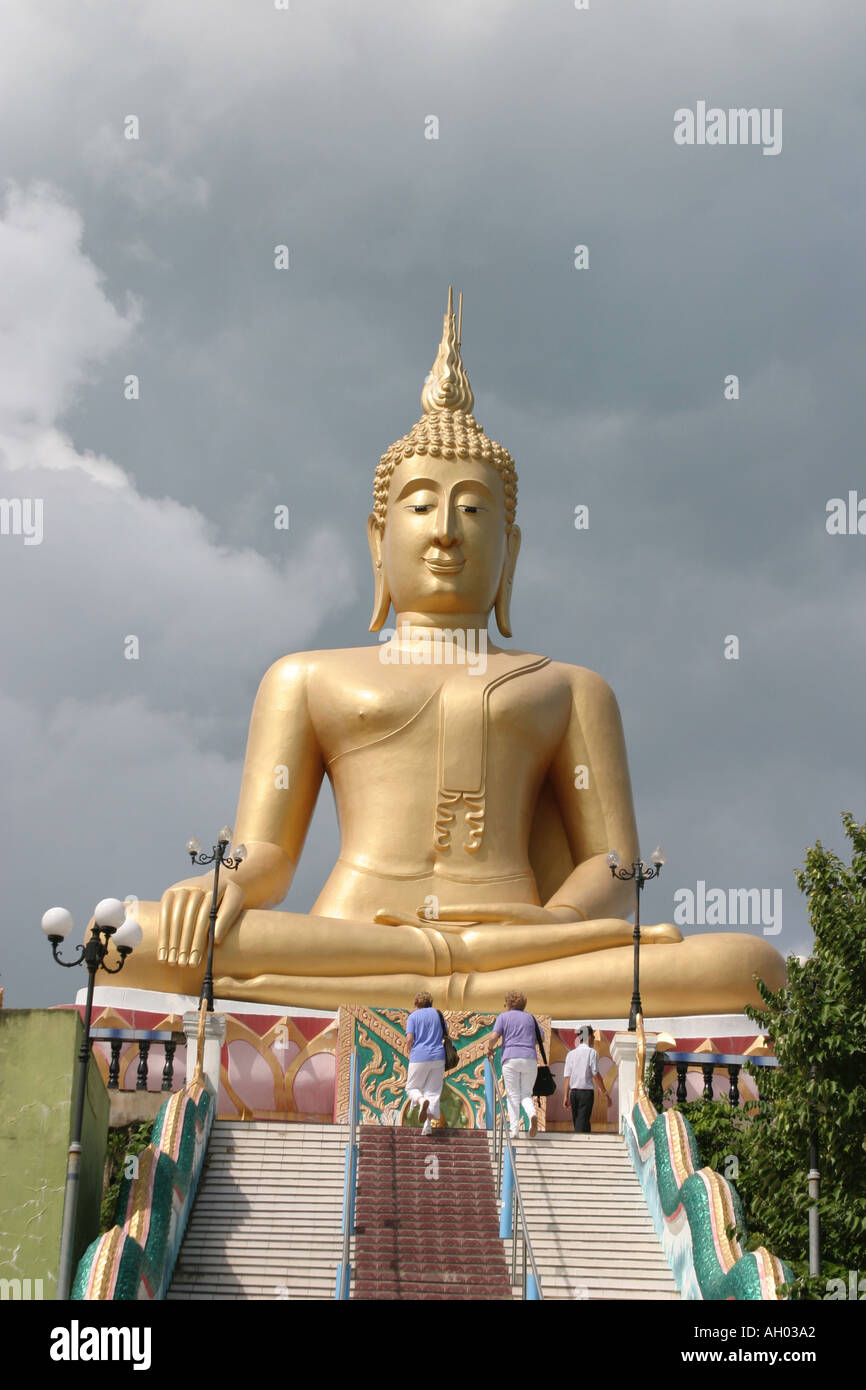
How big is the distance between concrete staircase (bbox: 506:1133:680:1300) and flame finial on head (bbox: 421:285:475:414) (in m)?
10.3

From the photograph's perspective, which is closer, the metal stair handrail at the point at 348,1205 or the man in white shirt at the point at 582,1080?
the metal stair handrail at the point at 348,1205

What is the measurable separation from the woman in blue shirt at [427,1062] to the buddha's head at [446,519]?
7.83 meters

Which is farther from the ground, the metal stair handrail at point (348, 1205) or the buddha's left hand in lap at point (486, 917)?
the buddha's left hand in lap at point (486, 917)

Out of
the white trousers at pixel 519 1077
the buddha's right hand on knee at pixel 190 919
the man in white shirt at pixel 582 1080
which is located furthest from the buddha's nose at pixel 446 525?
the white trousers at pixel 519 1077

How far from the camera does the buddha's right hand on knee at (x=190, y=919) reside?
16.3 m

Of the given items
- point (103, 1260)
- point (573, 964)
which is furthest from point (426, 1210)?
point (573, 964)

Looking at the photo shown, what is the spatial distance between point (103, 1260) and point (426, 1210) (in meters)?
2.25

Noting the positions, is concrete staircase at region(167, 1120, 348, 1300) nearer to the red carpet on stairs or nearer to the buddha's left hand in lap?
the red carpet on stairs

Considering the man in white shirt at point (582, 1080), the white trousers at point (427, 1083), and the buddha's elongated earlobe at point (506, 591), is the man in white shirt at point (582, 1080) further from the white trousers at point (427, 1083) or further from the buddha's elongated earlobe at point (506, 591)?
the buddha's elongated earlobe at point (506, 591)

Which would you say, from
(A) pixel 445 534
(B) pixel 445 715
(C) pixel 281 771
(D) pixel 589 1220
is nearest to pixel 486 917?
(B) pixel 445 715

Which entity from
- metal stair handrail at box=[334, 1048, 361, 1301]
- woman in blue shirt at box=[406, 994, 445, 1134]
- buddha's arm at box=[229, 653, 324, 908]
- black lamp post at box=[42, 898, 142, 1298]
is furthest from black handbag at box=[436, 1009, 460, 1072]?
buddha's arm at box=[229, 653, 324, 908]

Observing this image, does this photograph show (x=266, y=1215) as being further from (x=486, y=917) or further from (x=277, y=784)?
(x=277, y=784)

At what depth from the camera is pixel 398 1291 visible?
1036 cm
